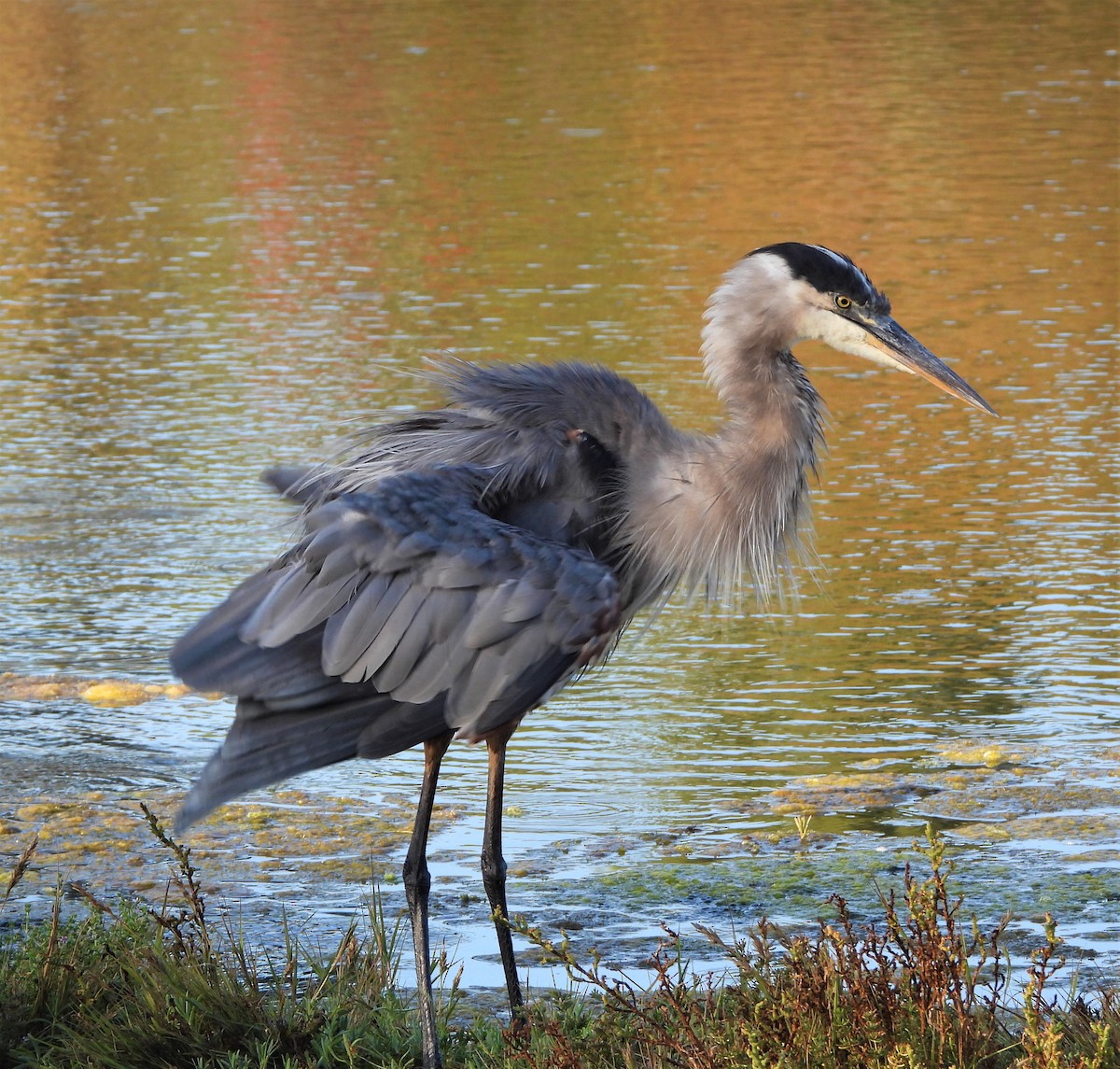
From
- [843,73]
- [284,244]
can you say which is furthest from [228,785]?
[843,73]

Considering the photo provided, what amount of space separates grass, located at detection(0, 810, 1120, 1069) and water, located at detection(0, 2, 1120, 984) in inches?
28.7

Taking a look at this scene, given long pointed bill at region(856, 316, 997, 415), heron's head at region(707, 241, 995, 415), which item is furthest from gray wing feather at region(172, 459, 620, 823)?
long pointed bill at region(856, 316, 997, 415)

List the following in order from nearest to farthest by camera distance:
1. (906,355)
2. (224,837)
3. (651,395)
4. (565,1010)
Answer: (565,1010), (906,355), (224,837), (651,395)

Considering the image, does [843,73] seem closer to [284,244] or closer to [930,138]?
[930,138]

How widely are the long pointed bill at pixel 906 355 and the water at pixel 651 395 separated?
63 cm

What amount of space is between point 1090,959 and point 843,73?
74.9 feet

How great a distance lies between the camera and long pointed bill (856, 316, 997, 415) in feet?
17.8

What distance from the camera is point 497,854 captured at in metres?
5.11

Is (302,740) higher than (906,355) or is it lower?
lower

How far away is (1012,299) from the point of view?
567 inches

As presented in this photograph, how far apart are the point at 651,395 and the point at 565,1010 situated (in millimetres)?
7423

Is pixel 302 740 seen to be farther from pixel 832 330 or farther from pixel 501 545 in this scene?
pixel 832 330

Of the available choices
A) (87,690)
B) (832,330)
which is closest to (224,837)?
(87,690)

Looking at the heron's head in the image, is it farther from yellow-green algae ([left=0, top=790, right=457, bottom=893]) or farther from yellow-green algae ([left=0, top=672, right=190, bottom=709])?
yellow-green algae ([left=0, top=672, right=190, bottom=709])
